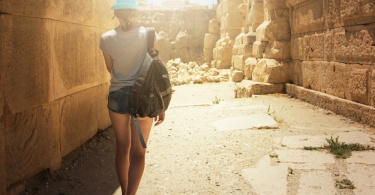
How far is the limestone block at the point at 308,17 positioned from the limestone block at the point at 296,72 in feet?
2.19

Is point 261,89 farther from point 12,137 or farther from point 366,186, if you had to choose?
point 12,137

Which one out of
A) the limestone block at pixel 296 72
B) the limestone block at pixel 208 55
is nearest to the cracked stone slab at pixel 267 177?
the limestone block at pixel 296 72

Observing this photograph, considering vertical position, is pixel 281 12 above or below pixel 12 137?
above

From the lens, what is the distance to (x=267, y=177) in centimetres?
316

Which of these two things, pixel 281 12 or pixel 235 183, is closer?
pixel 235 183

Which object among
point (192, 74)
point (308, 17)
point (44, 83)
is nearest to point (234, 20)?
point (192, 74)

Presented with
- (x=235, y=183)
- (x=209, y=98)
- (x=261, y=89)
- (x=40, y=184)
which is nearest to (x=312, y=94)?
(x=261, y=89)

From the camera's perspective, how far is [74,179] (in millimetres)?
3391

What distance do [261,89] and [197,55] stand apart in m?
9.81

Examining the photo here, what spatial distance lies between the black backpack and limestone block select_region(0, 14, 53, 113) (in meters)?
0.96

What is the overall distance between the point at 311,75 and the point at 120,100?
5.03 meters

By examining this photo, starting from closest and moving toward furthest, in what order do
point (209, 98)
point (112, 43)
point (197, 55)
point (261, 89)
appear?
point (112, 43) < point (261, 89) < point (209, 98) < point (197, 55)

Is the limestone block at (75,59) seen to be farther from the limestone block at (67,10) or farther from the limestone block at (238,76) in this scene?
the limestone block at (238,76)

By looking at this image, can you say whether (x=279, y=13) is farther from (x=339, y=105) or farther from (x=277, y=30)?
(x=339, y=105)
